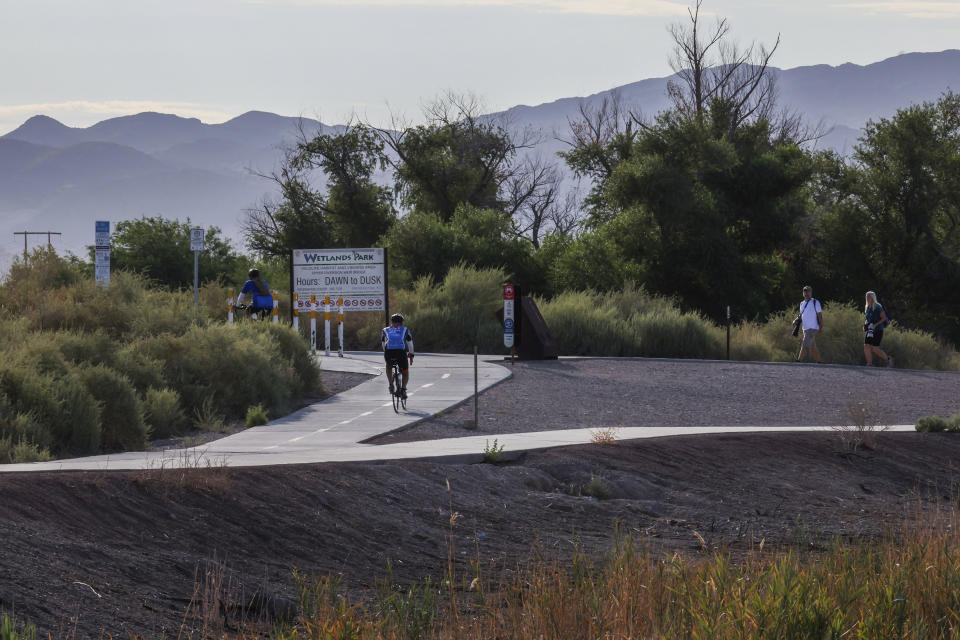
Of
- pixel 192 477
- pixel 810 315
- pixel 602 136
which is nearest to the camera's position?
pixel 192 477

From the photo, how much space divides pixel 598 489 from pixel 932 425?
23.3 feet

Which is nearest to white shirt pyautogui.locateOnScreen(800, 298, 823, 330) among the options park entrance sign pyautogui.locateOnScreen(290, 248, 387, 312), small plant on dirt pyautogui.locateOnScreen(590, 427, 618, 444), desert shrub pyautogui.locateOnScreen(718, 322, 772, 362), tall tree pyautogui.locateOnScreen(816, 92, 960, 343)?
desert shrub pyautogui.locateOnScreen(718, 322, 772, 362)

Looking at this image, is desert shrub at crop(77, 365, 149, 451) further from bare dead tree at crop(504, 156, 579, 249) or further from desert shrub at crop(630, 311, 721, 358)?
bare dead tree at crop(504, 156, 579, 249)

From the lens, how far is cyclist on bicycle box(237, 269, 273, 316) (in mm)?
25578

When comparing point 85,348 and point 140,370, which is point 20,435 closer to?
point 140,370

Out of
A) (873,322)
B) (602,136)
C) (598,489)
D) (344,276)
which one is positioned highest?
(602,136)

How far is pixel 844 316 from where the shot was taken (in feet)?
111

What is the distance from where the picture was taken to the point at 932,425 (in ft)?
57.8

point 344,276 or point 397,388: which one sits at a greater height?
point 344,276

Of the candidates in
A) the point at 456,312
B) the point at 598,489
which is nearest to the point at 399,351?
the point at 598,489

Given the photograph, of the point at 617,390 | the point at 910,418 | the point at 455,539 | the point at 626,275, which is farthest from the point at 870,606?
the point at 626,275

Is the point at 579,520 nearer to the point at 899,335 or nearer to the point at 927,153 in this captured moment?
the point at 899,335

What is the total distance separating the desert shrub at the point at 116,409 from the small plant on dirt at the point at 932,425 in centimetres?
1055

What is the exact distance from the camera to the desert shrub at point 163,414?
1648cm
